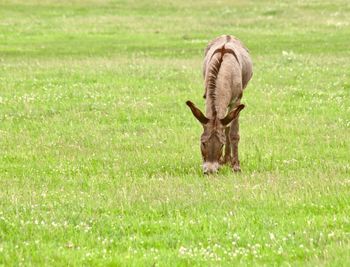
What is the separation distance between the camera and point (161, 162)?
17344 millimetres

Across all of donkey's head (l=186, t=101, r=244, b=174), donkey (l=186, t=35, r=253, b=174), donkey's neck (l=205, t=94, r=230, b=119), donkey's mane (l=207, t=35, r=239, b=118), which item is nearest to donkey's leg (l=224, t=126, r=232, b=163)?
donkey (l=186, t=35, r=253, b=174)

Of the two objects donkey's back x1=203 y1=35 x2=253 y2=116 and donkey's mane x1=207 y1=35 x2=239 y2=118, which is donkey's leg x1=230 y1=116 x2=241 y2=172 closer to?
donkey's back x1=203 y1=35 x2=253 y2=116

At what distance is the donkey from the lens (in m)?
15.7

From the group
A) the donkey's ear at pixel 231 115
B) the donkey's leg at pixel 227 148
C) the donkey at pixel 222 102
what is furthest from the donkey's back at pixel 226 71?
the donkey's leg at pixel 227 148

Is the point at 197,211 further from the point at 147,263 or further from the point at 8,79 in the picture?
the point at 8,79

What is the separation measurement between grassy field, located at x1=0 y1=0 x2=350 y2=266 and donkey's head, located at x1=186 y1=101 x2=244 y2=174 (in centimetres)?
27

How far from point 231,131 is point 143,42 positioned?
28110 millimetres

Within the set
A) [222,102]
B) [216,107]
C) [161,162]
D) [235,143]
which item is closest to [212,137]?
[216,107]

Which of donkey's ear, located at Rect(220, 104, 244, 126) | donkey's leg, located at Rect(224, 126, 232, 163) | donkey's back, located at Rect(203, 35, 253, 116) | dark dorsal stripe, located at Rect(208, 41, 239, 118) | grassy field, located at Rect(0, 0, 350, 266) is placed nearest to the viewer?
grassy field, located at Rect(0, 0, 350, 266)

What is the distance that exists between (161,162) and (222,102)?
1.98m

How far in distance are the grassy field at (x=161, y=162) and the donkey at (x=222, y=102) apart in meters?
0.48

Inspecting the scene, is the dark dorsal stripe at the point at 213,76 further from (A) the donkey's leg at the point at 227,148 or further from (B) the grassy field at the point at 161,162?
(B) the grassy field at the point at 161,162

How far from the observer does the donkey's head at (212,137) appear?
15.6m

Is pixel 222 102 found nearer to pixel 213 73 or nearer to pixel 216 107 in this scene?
pixel 216 107
